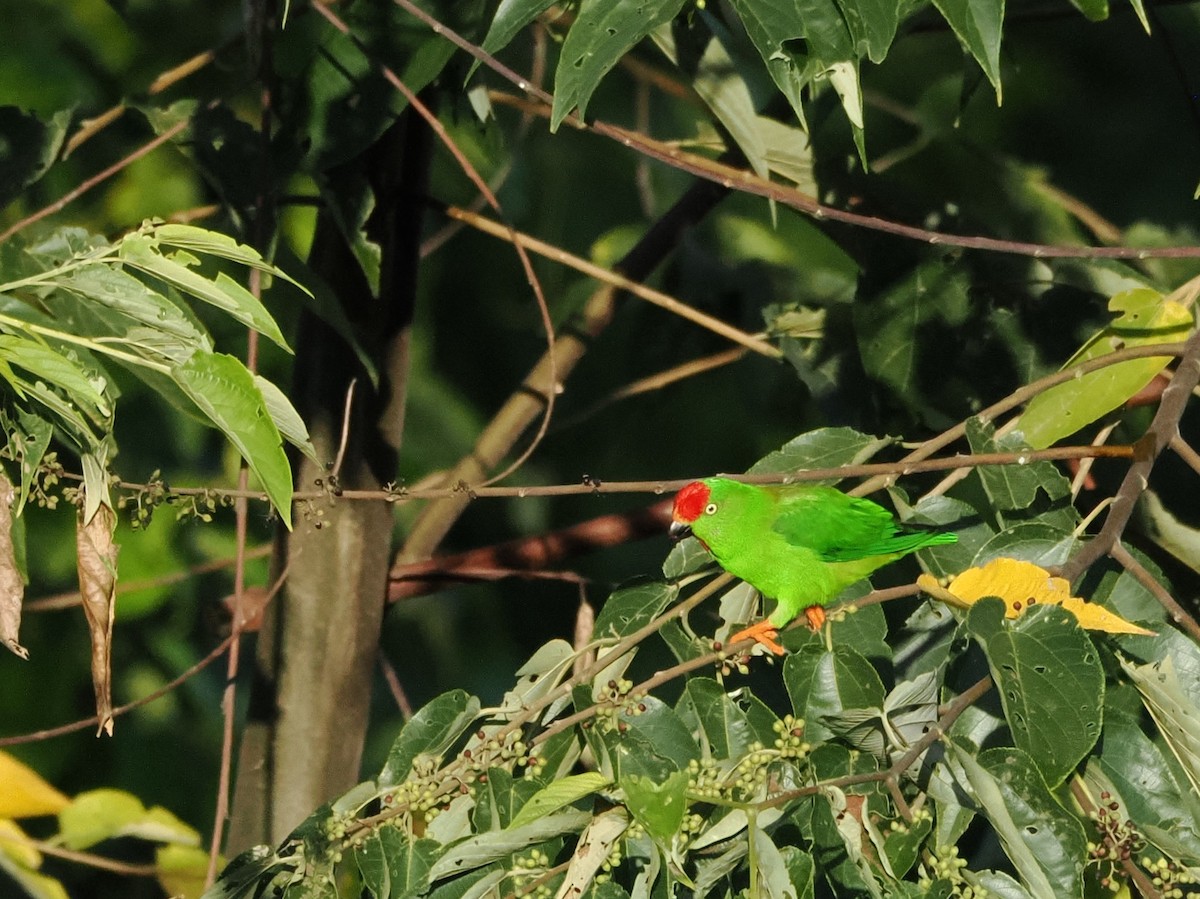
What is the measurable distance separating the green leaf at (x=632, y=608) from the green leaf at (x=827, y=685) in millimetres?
247

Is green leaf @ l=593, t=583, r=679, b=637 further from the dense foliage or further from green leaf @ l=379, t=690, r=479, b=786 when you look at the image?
green leaf @ l=379, t=690, r=479, b=786

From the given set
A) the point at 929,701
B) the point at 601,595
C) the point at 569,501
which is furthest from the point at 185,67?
the point at 569,501

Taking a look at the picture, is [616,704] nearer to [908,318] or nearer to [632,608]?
[632,608]

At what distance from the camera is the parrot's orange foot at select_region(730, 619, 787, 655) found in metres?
1.50

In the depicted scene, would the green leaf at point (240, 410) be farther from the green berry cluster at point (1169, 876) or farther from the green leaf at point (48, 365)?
the green berry cluster at point (1169, 876)

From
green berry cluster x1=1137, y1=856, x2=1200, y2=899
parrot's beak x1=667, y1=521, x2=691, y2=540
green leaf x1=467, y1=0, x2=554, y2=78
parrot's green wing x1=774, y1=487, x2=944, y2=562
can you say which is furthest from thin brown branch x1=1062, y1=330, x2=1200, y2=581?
green leaf x1=467, y1=0, x2=554, y2=78

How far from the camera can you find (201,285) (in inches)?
47.3

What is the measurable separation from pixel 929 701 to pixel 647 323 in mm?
1513

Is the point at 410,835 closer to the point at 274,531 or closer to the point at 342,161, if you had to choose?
the point at 274,531

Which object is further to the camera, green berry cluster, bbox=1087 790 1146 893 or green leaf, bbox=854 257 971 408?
green leaf, bbox=854 257 971 408

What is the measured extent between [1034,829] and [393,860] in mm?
593

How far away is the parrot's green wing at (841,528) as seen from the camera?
181cm

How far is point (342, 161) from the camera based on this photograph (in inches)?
72.0

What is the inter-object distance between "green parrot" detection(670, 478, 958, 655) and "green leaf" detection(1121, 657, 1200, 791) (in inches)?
14.1
